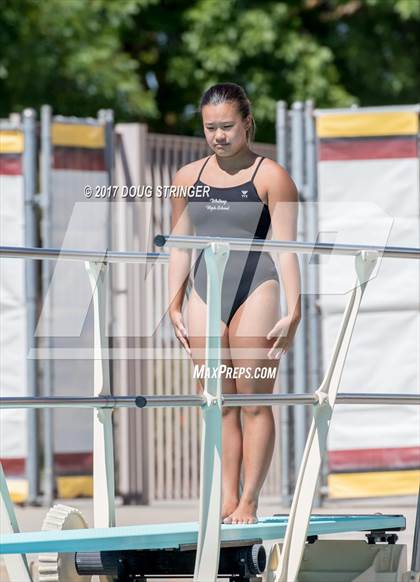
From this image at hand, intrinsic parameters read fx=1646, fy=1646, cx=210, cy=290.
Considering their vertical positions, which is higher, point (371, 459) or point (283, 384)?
point (283, 384)

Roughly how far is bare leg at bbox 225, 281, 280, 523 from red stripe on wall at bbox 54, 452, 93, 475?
475cm

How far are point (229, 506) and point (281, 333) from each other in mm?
711

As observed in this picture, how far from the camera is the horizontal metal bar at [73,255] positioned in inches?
209

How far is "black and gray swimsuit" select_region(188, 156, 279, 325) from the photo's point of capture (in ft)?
19.6

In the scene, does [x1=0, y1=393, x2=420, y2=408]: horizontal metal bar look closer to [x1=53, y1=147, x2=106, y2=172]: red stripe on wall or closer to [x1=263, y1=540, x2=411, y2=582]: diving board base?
[x1=263, y1=540, x2=411, y2=582]: diving board base

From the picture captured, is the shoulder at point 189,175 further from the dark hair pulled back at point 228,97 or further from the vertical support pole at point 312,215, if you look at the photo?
the vertical support pole at point 312,215

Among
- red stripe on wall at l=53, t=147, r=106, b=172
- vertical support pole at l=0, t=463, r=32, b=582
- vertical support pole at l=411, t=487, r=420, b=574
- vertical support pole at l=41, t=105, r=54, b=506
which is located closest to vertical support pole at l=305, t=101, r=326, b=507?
red stripe on wall at l=53, t=147, r=106, b=172

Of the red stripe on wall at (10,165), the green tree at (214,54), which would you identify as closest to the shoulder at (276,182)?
the red stripe on wall at (10,165)

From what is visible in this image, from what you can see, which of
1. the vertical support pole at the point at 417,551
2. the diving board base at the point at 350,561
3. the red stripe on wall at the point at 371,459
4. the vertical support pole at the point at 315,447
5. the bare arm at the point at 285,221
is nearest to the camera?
the vertical support pole at the point at 315,447

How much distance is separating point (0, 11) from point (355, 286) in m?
14.8

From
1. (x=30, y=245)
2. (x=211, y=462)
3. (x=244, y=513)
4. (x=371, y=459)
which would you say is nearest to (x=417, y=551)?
(x=244, y=513)

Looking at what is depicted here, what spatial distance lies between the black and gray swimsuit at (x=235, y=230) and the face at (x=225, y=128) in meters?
0.12

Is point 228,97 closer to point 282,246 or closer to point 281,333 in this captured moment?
point 282,246

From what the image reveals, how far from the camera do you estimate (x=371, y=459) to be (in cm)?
1049
